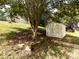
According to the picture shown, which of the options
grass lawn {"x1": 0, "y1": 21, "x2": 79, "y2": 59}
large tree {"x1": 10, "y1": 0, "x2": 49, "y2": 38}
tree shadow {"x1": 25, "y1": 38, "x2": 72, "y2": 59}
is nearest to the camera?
grass lawn {"x1": 0, "y1": 21, "x2": 79, "y2": 59}

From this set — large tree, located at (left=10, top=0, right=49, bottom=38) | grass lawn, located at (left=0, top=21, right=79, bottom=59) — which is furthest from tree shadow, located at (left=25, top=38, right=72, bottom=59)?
large tree, located at (left=10, top=0, right=49, bottom=38)

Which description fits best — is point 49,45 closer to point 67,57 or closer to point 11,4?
point 67,57

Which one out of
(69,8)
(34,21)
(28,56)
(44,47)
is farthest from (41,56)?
(69,8)

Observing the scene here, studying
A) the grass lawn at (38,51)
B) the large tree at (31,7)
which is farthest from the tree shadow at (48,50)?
the large tree at (31,7)

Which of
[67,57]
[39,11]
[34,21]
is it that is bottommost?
[67,57]

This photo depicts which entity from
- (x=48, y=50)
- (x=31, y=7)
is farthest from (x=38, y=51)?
(x=31, y=7)

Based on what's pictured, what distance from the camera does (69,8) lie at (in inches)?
368

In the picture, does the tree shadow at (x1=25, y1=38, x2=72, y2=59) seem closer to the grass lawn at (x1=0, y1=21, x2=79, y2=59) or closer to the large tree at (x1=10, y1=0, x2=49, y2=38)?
the grass lawn at (x1=0, y1=21, x2=79, y2=59)

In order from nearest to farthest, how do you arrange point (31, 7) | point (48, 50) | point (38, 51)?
point (38, 51), point (48, 50), point (31, 7)

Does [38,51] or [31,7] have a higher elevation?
[31,7]

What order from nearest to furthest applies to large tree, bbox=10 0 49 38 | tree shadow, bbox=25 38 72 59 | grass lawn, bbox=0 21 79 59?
1. grass lawn, bbox=0 21 79 59
2. tree shadow, bbox=25 38 72 59
3. large tree, bbox=10 0 49 38

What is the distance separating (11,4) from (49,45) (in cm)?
322

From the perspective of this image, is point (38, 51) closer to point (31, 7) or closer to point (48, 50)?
point (48, 50)

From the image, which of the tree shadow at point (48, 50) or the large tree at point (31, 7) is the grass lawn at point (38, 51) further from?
the large tree at point (31, 7)
